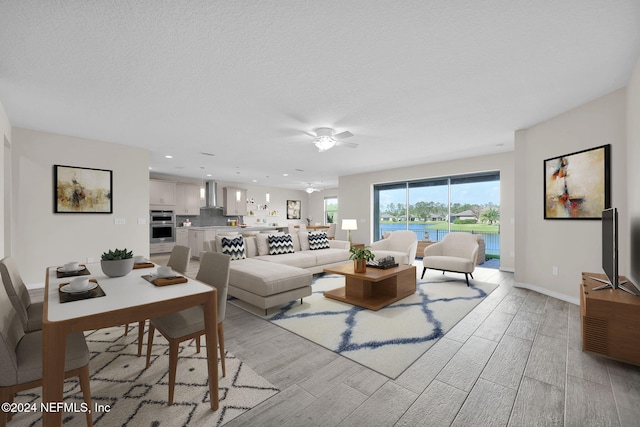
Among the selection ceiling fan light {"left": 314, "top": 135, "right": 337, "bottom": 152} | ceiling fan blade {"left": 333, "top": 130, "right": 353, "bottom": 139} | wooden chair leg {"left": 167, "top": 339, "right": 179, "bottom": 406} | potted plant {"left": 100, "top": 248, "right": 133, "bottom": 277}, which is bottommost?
wooden chair leg {"left": 167, "top": 339, "right": 179, "bottom": 406}

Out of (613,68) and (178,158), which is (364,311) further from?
(178,158)

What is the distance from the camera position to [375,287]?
4016 millimetres

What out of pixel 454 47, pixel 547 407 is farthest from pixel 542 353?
pixel 454 47

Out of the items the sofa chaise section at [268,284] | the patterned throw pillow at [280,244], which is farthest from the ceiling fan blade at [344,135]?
the patterned throw pillow at [280,244]

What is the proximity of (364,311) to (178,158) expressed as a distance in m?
5.36

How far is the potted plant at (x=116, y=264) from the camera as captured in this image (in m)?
1.93

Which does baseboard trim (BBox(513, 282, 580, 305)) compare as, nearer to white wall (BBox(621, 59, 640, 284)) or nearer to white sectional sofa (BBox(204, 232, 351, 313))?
white wall (BBox(621, 59, 640, 284))

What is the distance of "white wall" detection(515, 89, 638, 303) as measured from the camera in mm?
3033

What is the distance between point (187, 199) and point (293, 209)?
4.90 metres

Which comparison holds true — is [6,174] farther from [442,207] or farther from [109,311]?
[442,207]

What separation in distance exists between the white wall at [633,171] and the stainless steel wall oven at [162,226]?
939 cm

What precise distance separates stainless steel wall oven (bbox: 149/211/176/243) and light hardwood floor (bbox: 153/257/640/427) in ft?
21.4

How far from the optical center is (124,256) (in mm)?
2020

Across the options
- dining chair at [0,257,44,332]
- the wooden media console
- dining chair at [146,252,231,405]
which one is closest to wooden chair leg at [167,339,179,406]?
dining chair at [146,252,231,405]
